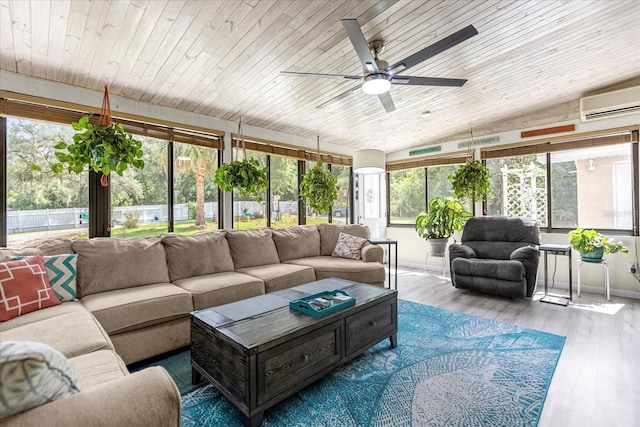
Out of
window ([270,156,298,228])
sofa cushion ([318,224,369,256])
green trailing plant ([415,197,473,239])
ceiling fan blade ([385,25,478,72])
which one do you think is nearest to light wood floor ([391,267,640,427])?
green trailing plant ([415,197,473,239])

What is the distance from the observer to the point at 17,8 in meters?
2.07

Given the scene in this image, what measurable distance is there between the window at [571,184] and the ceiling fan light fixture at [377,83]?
360cm

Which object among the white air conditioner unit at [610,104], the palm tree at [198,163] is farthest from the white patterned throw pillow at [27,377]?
the white air conditioner unit at [610,104]

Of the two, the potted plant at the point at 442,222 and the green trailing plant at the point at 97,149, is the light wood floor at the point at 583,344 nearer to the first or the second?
the potted plant at the point at 442,222

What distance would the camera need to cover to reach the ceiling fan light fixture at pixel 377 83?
2.52m

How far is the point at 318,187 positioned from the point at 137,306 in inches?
114

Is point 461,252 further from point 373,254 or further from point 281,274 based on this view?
point 281,274

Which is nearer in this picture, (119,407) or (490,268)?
(119,407)

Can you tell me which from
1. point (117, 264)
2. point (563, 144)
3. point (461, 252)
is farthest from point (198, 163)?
point (563, 144)

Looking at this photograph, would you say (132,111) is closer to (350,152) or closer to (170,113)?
(170,113)

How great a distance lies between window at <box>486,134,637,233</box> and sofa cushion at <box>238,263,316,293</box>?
145 inches

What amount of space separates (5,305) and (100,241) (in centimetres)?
91

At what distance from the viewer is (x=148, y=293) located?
8.17 ft

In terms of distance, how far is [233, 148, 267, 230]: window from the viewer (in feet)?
14.6
